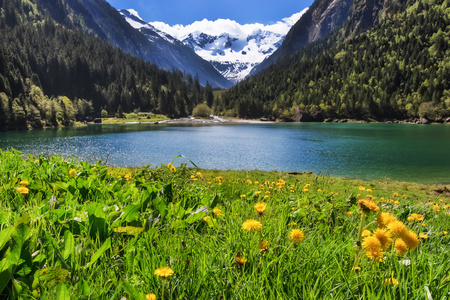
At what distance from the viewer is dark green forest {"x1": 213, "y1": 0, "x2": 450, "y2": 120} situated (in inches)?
5349

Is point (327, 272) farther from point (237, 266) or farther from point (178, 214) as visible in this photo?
point (178, 214)

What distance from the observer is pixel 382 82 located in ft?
505

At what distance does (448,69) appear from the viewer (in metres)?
134

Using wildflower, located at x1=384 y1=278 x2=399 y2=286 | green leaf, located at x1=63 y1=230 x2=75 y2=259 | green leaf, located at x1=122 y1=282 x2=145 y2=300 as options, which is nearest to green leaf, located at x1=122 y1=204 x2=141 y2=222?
green leaf, located at x1=63 y1=230 x2=75 y2=259

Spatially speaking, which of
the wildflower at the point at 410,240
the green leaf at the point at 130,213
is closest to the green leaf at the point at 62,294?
the green leaf at the point at 130,213

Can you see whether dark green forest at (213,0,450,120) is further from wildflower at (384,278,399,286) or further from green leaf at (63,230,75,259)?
green leaf at (63,230,75,259)

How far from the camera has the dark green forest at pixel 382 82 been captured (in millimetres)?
135875

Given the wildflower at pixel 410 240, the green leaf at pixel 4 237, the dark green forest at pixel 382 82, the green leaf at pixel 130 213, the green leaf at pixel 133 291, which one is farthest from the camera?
the dark green forest at pixel 382 82

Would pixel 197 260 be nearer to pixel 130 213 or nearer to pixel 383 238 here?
pixel 130 213

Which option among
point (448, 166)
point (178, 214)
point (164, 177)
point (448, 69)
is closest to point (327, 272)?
point (178, 214)

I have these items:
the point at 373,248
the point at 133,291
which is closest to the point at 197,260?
the point at 133,291

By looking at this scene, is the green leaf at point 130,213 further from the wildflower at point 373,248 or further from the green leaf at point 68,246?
the wildflower at point 373,248

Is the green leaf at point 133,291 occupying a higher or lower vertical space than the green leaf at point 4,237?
lower

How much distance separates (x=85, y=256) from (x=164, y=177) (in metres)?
2.26
